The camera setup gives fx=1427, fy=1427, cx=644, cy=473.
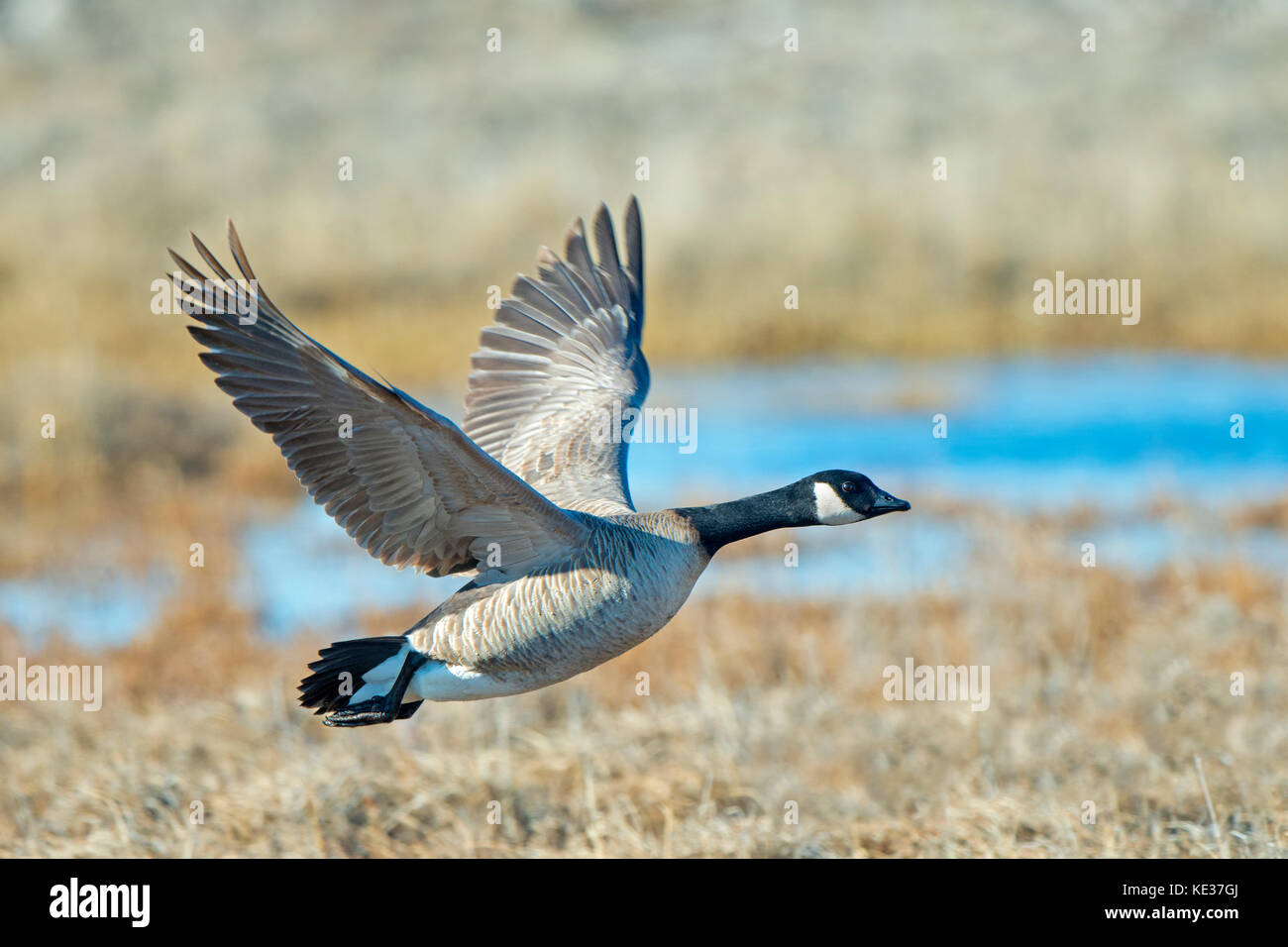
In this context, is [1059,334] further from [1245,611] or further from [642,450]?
[1245,611]

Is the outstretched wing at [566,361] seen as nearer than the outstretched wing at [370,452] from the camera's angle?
No

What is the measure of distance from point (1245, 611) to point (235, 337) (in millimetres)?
8277

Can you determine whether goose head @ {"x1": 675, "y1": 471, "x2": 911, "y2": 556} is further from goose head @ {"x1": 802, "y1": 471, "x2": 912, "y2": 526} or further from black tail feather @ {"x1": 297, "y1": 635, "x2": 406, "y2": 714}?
black tail feather @ {"x1": 297, "y1": 635, "x2": 406, "y2": 714}

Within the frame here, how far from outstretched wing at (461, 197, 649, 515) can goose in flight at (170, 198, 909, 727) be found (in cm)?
101

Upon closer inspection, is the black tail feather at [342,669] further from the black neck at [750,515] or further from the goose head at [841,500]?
the goose head at [841,500]

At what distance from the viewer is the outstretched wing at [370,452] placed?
502 centimetres

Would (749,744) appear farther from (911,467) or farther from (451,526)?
(911,467)

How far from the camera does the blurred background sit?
25.8ft

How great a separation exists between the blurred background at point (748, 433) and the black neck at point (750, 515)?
2.09 meters

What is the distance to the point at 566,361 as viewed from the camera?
292 inches

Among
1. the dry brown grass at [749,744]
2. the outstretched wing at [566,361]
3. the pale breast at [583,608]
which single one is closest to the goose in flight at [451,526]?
the pale breast at [583,608]

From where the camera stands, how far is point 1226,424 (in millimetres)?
17453

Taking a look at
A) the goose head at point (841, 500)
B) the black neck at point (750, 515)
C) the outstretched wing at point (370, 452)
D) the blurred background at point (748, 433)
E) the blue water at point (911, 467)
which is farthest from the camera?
the blue water at point (911, 467)

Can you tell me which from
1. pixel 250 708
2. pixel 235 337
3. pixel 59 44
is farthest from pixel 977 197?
pixel 59 44
